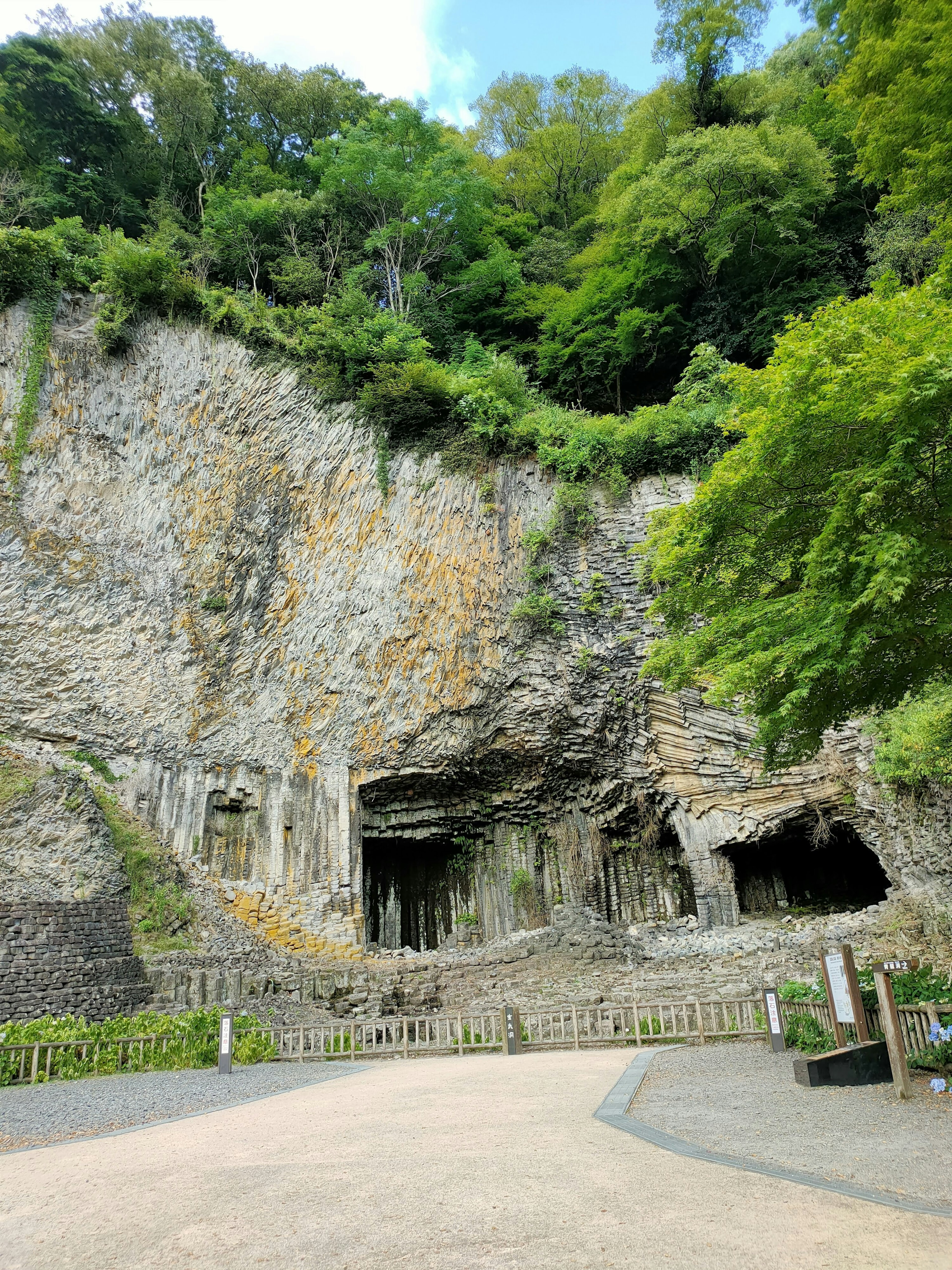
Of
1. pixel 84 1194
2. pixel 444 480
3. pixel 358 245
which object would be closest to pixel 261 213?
pixel 358 245

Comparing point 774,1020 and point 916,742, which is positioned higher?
point 916,742

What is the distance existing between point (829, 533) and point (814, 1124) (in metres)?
4.57

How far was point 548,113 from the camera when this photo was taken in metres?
31.6

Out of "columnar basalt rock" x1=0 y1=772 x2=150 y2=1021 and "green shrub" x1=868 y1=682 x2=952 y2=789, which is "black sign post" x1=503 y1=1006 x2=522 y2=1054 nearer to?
"green shrub" x1=868 y1=682 x2=952 y2=789

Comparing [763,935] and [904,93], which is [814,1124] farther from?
[763,935]

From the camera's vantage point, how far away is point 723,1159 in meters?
3.77

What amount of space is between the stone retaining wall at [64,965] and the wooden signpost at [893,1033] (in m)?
12.8

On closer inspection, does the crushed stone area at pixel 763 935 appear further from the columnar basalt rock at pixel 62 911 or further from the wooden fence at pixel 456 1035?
the columnar basalt rock at pixel 62 911

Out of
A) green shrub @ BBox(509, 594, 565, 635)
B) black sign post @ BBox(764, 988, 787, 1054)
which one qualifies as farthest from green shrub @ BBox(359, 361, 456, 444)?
black sign post @ BBox(764, 988, 787, 1054)

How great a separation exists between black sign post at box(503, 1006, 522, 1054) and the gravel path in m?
2.00

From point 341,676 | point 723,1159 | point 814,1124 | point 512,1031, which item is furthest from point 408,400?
point 723,1159

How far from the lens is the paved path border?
117 inches

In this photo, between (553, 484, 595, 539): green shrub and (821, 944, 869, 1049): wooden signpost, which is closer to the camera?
(821, 944, 869, 1049): wooden signpost

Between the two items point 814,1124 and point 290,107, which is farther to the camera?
point 290,107
